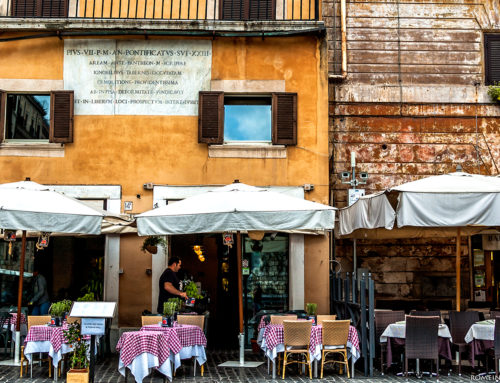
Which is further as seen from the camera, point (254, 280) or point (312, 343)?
point (254, 280)

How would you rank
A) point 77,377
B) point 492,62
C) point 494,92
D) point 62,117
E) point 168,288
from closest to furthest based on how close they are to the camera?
point 77,377 < point 168,288 < point 62,117 < point 494,92 < point 492,62

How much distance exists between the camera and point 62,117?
12852mm

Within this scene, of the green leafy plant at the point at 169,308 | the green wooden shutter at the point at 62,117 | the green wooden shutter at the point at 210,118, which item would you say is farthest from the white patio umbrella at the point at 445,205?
the green wooden shutter at the point at 62,117

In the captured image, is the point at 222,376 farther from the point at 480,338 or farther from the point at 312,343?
the point at 480,338

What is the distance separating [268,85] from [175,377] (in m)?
6.09

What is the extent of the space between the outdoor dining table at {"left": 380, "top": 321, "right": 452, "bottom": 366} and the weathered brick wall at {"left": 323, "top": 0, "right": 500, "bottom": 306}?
4.34 m

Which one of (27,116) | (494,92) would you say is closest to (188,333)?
(27,116)

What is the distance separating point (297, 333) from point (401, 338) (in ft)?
5.42

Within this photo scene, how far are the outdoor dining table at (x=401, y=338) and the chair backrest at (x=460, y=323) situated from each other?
17.0 inches

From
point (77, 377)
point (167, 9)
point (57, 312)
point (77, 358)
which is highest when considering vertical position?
point (167, 9)

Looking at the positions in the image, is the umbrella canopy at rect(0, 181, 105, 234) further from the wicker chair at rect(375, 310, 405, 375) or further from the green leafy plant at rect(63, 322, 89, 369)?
the wicker chair at rect(375, 310, 405, 375)

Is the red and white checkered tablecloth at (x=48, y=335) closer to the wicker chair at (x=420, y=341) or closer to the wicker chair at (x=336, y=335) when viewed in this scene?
the wicker chair at (x=336, y=335)

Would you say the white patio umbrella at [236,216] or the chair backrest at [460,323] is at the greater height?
the white patio umbrella at [236,216]

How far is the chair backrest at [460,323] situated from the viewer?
34.5ft
